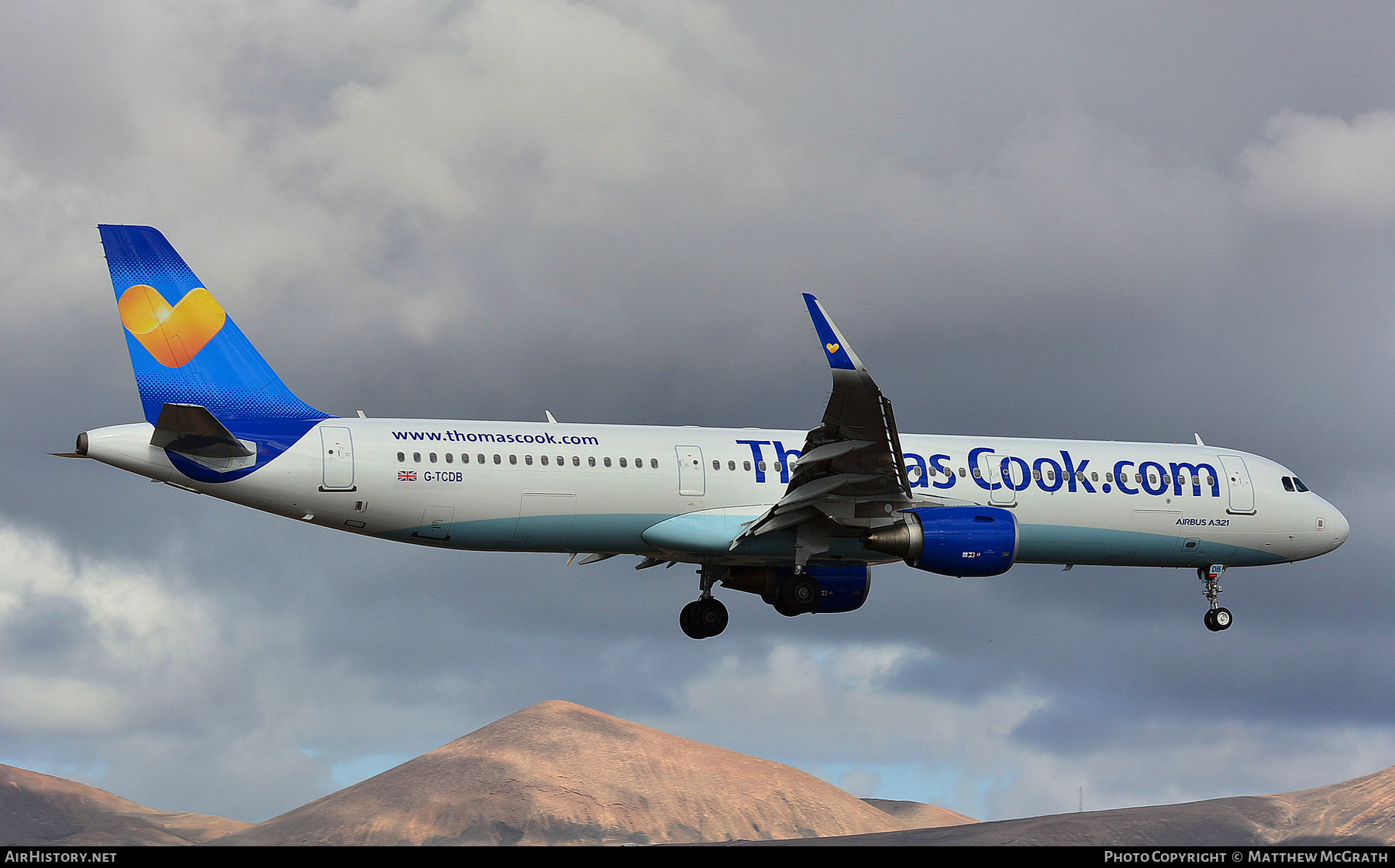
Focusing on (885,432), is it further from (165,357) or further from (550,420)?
(165,357)

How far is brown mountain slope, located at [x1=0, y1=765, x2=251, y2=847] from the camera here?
553 ft

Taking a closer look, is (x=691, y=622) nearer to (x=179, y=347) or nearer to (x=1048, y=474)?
(x=1048, y=474)

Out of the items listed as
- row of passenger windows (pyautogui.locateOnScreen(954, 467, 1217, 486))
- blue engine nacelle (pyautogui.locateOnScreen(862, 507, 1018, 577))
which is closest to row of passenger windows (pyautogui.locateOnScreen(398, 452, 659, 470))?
blue engine nacelle (pyautogui.locateOnScreen(862, 507, 1018, 577))

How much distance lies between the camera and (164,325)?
30984 millimetres

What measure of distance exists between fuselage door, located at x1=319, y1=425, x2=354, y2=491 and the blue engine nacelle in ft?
35.4

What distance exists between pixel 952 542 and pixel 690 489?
5657 millimetres

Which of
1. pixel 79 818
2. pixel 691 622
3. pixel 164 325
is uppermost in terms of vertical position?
pixel 79 818

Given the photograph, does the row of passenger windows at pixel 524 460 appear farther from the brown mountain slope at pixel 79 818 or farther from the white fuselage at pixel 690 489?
the brown mountain slope at pixel 79 818

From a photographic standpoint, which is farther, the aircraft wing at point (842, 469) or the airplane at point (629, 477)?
the airplane at point (629, 477)

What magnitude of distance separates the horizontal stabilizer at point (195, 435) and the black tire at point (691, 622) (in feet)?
38.1

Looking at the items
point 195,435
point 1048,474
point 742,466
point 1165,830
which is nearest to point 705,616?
point 742,466

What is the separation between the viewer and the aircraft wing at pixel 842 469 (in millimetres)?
28031

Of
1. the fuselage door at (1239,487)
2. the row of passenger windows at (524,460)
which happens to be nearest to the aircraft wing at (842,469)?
the row of passenger windows at (524,460)
